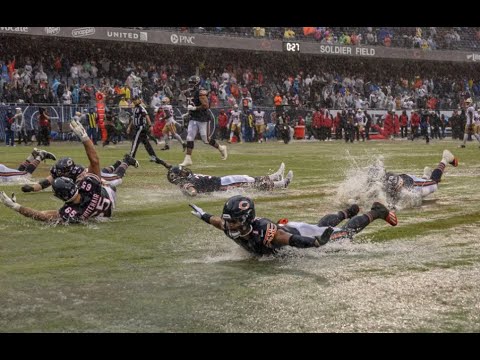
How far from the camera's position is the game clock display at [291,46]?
42.8m

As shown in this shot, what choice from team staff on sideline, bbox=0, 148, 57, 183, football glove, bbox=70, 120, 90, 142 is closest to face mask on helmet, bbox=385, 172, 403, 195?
football glove, bbox=70, 120, 90, 142

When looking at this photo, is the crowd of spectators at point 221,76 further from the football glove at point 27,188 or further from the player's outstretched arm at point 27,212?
the player's outstretched arm at point 27,212

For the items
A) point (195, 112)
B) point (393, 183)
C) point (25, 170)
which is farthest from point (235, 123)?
point (393, 183)

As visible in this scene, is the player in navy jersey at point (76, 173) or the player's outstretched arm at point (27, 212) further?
the player in navy jersey at point (76, 173)

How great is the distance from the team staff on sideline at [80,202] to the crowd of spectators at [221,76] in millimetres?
22844

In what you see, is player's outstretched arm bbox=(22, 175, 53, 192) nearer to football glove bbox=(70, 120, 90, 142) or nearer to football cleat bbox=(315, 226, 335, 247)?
football glove bbox=(70, 120, 90, 142)

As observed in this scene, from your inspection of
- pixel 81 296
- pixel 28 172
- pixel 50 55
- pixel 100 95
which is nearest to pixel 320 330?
pixel 81 296

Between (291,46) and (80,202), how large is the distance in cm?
3425

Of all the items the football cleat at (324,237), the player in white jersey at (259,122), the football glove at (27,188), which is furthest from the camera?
the player in white jersey at (259,122)

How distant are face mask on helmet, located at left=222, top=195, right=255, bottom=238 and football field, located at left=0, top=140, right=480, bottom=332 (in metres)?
0.43

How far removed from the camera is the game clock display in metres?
42.8

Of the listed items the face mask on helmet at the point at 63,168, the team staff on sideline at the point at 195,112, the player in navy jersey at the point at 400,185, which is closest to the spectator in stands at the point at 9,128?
the team staff on sideline at the point at 195,112

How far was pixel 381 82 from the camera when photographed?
162 feet

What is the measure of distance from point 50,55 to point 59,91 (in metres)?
2.75
